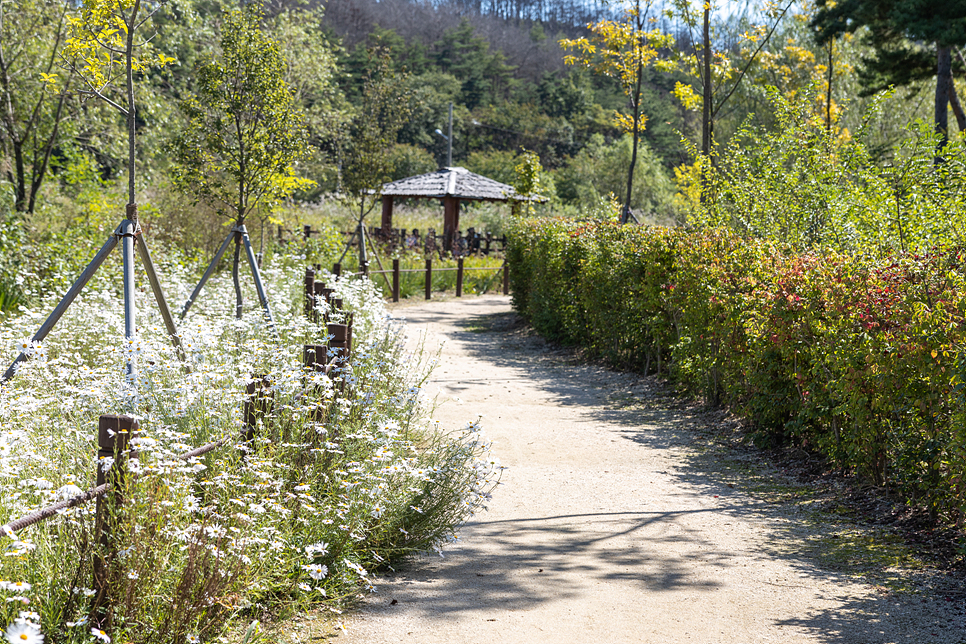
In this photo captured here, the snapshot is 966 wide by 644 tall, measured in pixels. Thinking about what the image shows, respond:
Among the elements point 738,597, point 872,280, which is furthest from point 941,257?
point 738,597

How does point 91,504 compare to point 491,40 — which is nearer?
point 91,504

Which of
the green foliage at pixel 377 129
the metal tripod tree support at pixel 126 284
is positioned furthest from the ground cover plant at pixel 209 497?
the green foliage at pixel 377 129

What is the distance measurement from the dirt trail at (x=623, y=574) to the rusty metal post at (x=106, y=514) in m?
0.94

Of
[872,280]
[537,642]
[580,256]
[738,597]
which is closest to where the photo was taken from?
[537,642]

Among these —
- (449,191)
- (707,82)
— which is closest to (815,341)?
(707,82)

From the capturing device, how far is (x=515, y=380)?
934 centimetres

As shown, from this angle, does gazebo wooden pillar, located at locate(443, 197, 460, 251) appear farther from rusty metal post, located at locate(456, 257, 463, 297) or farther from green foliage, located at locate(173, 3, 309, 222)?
green foliage, located at locate(173, 3, 309, 222)

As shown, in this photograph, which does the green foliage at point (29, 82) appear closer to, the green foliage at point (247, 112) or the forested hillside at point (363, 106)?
the forested hillside at point (363, 106)

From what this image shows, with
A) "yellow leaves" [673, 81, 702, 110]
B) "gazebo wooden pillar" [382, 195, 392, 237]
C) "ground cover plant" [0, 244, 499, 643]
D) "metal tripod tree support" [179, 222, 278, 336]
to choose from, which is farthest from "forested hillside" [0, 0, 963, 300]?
"ground cover plant" [0, 244, 499, 643]

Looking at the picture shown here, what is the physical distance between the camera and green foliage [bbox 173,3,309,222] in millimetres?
8422

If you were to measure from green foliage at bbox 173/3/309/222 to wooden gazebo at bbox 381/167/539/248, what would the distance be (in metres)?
14.5

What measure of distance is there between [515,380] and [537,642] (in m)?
6.22

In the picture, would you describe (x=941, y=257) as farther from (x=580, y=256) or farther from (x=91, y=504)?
(x=580, y=256)

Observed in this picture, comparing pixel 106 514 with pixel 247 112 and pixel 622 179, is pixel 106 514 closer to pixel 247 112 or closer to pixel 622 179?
pixel 247 112
